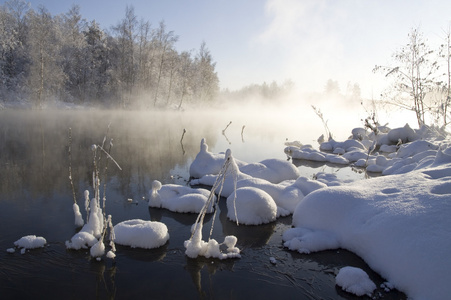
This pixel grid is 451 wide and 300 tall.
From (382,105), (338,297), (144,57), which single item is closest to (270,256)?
(338,297)

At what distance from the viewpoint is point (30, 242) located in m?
6.20

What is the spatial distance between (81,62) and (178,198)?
40114 mm

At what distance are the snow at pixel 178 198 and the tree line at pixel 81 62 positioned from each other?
33421 millimetres

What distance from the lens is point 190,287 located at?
17.4ft

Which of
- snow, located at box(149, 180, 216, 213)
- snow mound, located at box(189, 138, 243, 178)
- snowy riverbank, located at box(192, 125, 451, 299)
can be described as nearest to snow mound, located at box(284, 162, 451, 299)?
snowy riverbank, located at box(192, 125, 451, 299)

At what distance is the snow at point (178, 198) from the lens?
863 cm

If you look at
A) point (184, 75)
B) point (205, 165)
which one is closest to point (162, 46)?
point (184, 75)

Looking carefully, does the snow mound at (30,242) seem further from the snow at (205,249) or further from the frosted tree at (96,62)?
the frosted tree at (96,62)

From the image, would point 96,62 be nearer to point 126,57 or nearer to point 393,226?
point 126,57

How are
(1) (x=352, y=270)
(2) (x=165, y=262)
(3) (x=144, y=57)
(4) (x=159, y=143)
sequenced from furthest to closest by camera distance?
(3) (x=144, y=57), (4) (x=159, y=143), (2) (x=165, y=262), (1) (x=352, y=270)

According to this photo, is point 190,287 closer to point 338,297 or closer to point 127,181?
point 338,297

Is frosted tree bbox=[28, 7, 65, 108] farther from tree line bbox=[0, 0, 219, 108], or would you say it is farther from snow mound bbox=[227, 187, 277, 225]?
snow mound bbox=[227, 187, 277, 225]

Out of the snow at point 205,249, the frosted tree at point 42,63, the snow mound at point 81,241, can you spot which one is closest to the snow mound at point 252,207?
the snow at point 205,249

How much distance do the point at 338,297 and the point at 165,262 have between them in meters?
3.47
